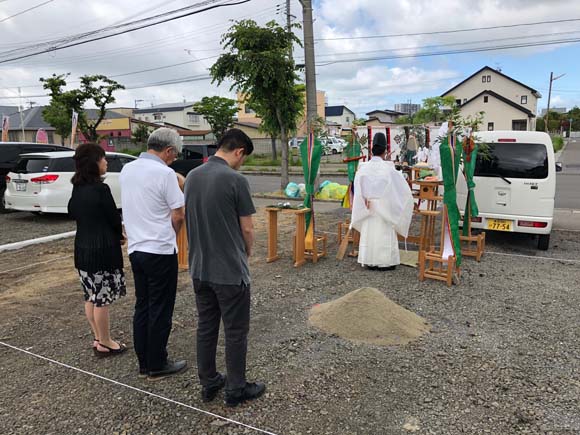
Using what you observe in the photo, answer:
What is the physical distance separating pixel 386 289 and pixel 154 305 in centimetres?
296

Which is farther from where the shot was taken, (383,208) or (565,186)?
(565,186)

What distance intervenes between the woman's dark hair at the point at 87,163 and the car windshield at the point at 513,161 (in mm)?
5332

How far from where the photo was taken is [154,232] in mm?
2916

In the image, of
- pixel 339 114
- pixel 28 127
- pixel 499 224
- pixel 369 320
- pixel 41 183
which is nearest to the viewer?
pixel 369 320

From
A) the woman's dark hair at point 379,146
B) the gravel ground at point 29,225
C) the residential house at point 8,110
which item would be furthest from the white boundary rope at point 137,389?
the residential house at point 8,110

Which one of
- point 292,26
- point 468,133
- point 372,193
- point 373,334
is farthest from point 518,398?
point 292,26

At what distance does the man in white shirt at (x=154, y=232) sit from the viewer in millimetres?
2900

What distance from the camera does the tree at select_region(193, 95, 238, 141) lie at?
3469cm

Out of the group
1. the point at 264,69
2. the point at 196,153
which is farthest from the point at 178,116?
the point at 264,69

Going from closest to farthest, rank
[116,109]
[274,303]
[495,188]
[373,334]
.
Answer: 1. [373,334]
2. [274,303]
3. [495,188]
4. [116,109]

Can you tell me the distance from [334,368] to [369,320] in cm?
78

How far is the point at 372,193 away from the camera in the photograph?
5816mm

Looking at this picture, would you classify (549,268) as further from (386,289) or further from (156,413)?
(156,413)

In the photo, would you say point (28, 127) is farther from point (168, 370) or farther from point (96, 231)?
point (168, 370)
